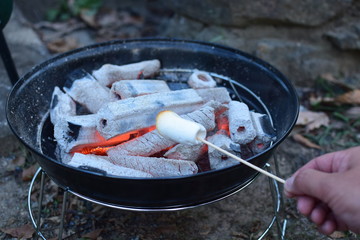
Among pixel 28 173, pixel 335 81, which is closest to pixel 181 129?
pixel 28 173

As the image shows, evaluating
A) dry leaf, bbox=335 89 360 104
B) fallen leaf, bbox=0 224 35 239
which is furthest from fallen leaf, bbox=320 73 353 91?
fallen leaf, bbox=0 224 35 239

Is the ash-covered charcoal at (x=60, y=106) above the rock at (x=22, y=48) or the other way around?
above

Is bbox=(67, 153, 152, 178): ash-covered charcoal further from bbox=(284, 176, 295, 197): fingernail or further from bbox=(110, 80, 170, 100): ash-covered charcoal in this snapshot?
bbox=(284, 176, 295, 197): fingernail

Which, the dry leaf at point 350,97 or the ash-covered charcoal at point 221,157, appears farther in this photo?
the dry leaf at point 350,97

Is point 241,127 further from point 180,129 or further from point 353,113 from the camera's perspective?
point 353,113

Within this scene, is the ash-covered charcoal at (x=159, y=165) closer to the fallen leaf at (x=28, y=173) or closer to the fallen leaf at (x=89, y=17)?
the fallen leaf at (x=28, y=173)

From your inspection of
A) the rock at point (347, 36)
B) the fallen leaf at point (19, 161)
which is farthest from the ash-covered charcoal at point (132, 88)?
the rock at point (347, 36)

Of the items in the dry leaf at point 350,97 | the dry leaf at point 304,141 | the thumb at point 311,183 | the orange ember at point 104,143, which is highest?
the thumb at point 311,183
